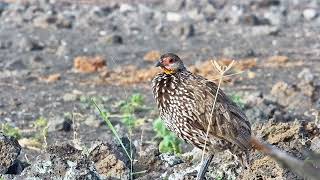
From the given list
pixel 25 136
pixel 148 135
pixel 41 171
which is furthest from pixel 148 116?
pixel 41 171

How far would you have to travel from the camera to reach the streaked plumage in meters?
6.20

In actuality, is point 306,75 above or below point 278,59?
above

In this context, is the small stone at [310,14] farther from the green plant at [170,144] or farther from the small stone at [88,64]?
the green plant at [170,144]

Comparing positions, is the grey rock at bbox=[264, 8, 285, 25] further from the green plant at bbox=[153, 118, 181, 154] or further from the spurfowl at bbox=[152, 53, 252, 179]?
the spurfowl at bbox=[152, 53, 252, 179]

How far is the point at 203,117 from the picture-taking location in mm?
6250

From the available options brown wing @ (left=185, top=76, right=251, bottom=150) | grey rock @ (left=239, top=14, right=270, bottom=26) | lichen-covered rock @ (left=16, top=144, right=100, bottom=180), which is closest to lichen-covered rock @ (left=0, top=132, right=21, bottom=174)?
lichen-covered rock @ (left=16, top=144, right=100, bottom=180)

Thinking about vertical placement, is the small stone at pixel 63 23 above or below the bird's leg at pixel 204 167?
below

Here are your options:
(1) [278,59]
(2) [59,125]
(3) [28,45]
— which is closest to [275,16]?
(1) [278,59]

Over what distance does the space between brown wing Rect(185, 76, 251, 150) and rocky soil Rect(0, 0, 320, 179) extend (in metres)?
0.18

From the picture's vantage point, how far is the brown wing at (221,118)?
6.17 meters

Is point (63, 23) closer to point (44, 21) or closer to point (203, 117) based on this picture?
point (44, 21)

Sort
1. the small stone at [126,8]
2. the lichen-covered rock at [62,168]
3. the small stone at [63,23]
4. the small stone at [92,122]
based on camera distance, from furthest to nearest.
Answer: the small stone at [126,8] < the small stone at [63,23] < the small stone at [92,122] < the lichen-covered rock at [62,168]

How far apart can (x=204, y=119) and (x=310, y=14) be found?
15037mm

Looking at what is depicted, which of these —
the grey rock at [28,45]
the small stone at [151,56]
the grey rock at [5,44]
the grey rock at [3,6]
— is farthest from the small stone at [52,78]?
the grey rock at [3,6]
